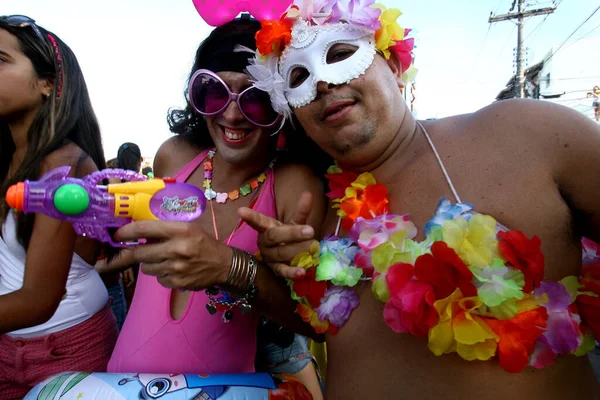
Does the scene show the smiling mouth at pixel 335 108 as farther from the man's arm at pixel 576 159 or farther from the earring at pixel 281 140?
the man's arm at pixel 576 159

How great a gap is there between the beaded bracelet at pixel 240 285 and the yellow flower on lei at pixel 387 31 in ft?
3.04

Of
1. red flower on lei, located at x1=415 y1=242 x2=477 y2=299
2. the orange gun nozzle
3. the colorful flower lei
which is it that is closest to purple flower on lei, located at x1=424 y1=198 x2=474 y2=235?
the colorful flower lei

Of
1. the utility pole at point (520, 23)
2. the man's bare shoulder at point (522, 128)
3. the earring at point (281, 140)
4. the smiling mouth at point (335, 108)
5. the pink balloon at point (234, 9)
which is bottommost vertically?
the utility pole at point (520, 23)

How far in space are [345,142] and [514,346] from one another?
0.82 metres

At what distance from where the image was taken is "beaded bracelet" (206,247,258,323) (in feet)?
4.20

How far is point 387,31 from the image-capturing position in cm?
153

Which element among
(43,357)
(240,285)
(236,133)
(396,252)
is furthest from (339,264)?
(43,357)

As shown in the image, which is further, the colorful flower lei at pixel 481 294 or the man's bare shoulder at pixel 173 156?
the man's bare shoulder at pixel 173 156

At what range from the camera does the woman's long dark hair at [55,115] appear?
53.5 inches

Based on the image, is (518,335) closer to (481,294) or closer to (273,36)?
(481,294)

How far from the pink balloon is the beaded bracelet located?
3.08 ft

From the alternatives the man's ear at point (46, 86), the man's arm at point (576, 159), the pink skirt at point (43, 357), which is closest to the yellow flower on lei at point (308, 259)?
the man's arm at point (576, 159)

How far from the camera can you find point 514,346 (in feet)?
3.43

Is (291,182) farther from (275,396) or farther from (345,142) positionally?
(275,396)
